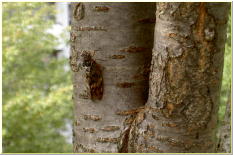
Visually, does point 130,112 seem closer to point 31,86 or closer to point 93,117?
point 93,117

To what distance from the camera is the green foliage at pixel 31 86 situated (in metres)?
5.33

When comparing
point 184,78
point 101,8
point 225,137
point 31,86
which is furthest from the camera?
point 31,86

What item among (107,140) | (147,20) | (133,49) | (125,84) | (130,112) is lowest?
(107,140)

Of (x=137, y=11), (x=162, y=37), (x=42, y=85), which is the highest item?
(x=137, y=11)

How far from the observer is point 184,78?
1.29m

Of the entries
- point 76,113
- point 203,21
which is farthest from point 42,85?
point 203,21

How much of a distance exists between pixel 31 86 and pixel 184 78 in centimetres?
509

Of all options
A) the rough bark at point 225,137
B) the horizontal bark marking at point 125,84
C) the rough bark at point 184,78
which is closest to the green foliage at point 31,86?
the rough bark at point 225,137

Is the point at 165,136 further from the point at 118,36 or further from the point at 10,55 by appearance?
the point at 10,55

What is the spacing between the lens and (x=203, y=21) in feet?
4.10

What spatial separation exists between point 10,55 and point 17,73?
1033 millimetres

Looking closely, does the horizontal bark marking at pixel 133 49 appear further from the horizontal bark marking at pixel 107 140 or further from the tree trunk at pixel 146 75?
the horizontal bark marking at pixel 107 140

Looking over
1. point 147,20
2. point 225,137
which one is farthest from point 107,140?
point 225,137

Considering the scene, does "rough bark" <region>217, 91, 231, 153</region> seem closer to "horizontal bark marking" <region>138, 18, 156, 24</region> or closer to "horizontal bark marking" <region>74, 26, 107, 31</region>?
"horizontal bark marking" <region>138, 18, 156, 24</region>
